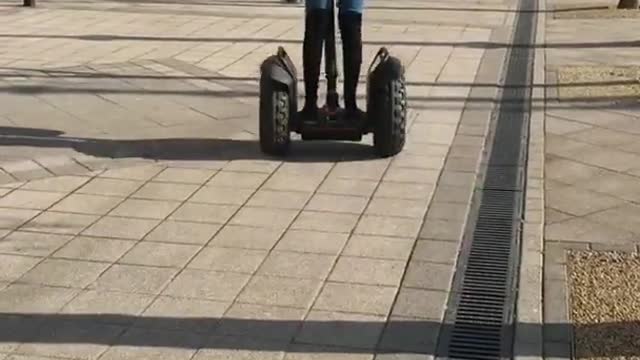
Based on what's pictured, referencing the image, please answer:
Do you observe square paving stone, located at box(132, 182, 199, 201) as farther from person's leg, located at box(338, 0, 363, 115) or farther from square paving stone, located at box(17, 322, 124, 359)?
square paving stone, located at box(17, 322, 124, 359)

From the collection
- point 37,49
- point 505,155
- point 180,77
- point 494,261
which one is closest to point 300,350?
point 494,261

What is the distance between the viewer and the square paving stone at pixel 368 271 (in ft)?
16.0

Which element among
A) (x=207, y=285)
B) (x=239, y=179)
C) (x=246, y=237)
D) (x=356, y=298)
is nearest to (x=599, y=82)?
(x=239, y=179)

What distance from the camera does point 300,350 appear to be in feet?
13.4

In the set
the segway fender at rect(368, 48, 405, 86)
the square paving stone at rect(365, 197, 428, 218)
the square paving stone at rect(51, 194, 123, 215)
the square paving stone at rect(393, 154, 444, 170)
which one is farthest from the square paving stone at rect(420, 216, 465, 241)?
the square paving stone at rect(51, 194, 123, 215)

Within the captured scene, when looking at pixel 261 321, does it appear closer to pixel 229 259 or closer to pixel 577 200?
pixel 229 259

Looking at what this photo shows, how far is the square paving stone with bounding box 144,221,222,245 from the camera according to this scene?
541 centimetres

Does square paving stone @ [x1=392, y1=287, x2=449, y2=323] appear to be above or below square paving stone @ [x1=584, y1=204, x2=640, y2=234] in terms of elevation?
above

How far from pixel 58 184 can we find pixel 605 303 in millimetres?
3544

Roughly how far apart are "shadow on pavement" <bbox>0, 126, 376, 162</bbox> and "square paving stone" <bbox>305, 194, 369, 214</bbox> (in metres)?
0.87

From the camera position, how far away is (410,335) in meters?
4.27

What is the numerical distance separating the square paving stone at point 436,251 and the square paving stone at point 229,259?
821mm

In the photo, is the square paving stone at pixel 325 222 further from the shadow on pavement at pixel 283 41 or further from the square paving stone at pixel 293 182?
the shadow on pavement at pixel 283 41

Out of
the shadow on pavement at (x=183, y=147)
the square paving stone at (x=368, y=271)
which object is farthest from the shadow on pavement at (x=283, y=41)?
the square paving stone at (x=368, y=271)
